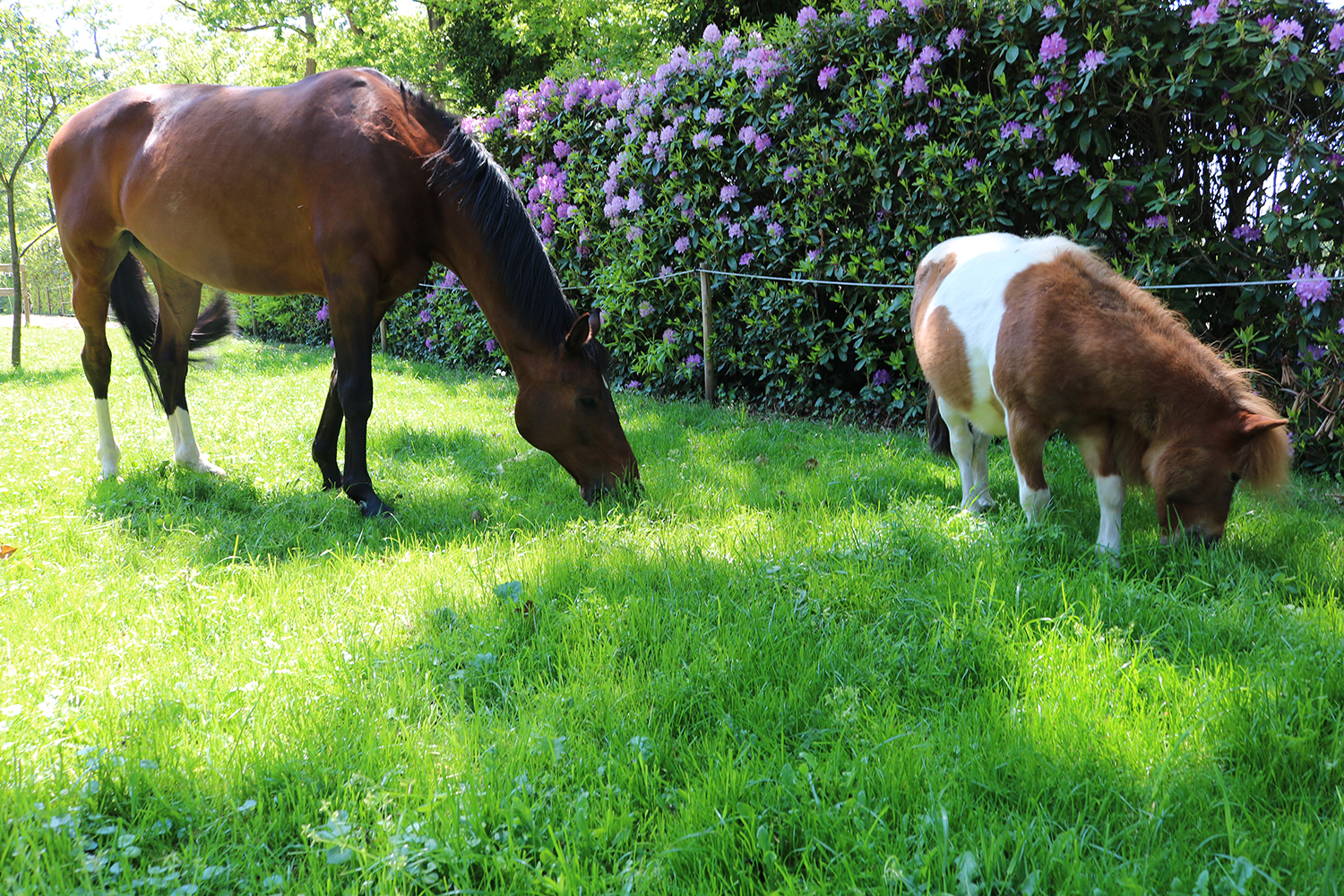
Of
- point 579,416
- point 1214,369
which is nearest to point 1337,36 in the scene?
point 1214,369

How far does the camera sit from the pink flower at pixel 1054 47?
4.77m

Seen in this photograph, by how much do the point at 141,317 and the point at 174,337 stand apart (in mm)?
383

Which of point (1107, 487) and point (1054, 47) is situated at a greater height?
point (1054, 47)

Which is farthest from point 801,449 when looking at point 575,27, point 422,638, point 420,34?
point 420,34

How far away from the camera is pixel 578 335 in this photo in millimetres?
4102

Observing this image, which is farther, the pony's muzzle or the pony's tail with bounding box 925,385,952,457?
the pony's tail with bounding box 925,385,952,457

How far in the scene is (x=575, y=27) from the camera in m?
17.0

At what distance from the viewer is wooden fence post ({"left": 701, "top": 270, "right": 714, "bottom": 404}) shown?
7.35 m

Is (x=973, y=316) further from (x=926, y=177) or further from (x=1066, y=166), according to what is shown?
(x=926, y=177)

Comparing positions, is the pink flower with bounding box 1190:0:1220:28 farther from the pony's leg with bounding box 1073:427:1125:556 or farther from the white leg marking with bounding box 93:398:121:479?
the white leg marking with bounding box 93:398:121:479

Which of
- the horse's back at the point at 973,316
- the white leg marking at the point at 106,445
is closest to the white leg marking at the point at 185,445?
the white leg marking at the point at 106,445

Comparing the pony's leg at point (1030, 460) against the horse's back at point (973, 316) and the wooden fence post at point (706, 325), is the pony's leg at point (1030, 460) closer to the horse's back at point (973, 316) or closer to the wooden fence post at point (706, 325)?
the horse's back at point (973, 316)

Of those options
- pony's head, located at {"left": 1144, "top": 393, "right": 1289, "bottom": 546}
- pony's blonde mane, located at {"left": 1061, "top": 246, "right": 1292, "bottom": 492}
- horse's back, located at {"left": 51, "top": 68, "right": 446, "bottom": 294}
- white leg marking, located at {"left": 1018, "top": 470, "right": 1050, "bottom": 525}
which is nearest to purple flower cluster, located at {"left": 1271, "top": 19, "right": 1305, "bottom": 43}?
pony's blonde mane, located at {"left": 1061, "top": 246, "right": 1292, "bottom": 492}

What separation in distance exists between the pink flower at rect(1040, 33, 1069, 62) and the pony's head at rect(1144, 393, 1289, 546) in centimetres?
285
